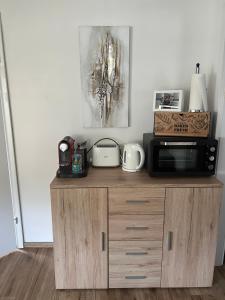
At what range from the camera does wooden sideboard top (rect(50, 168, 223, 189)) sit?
1.58 meters

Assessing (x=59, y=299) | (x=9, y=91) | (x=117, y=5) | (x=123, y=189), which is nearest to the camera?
(x=123, y=189)

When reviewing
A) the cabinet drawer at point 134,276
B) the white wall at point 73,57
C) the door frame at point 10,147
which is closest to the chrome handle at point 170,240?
the cabinet drawer at point 134,276

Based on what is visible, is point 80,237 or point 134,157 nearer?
point 80,237

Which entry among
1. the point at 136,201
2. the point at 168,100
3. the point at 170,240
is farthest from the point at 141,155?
the point at 170,240

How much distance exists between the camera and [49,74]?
1921mm

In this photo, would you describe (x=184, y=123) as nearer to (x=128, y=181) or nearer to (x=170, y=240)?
(x=128, y=181)

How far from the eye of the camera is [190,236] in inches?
65.7

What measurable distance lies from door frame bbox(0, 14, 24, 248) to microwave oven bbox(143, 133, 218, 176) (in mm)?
1184

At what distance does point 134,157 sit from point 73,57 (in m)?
0.94

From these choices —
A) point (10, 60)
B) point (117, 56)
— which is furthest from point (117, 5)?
point (10, 60)

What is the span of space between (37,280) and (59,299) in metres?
0.29

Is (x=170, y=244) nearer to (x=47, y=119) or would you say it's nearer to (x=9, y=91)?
(x=47, y=119)

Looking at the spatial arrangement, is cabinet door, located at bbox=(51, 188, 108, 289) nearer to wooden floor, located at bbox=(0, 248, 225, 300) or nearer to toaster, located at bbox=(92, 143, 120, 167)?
wooden floor, located at bbox=(0, 248, 225, 300)

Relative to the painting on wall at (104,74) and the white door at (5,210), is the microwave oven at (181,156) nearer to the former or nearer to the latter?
the painting on wall at (104,74)
